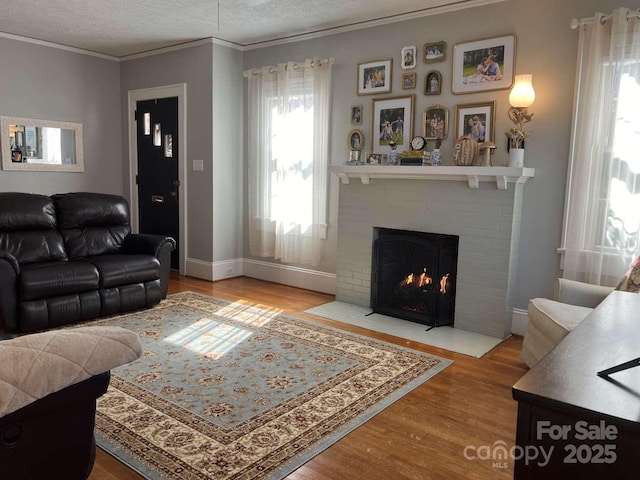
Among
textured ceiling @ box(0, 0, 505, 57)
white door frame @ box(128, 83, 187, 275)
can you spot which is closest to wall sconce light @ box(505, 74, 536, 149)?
textured ceiling @ box(0, 0, 505, 57)

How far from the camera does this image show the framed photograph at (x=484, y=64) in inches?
153

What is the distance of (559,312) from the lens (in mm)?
2932

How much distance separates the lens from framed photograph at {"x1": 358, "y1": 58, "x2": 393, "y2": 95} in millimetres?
4551

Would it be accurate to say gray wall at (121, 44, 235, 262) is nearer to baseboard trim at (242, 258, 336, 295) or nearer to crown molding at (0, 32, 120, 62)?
baseboard trim at (242, 258, 336, 295)

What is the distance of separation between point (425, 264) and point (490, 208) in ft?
2.43

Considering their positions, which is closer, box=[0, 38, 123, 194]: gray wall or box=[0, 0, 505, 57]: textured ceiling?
box=[0, 0, 505, 57]: textured ceiling

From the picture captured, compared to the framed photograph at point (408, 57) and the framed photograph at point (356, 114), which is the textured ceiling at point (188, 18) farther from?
the framed photograph at point (356, 114)

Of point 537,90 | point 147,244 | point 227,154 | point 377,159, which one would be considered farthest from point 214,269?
point 537,90

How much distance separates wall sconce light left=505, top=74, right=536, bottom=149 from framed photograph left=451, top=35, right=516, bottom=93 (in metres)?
0.28

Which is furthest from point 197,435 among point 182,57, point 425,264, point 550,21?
point 182,57

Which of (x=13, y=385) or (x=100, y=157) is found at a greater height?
(x=100, y=157)

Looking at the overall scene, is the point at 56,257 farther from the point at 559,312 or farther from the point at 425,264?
the point at 559,312

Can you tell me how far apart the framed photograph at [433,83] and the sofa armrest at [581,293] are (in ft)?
6.28

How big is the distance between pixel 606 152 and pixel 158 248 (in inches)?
143
